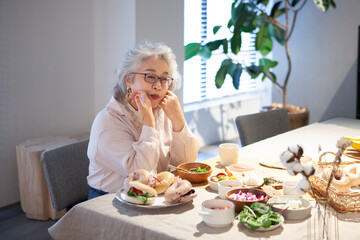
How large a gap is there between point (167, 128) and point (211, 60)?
10.8ft

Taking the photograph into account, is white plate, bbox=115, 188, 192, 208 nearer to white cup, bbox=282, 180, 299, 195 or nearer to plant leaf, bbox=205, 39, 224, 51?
white cup, bbox=282, 180, 299, 195

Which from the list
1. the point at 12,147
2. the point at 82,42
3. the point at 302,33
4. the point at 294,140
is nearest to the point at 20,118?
the point at 12,147

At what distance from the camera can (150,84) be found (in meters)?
2.13

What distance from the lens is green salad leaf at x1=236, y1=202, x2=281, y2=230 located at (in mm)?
1349

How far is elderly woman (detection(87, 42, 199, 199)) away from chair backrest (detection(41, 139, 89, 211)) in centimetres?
7

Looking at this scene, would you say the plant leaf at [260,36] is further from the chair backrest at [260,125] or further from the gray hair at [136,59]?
the gray hair at [136,59]

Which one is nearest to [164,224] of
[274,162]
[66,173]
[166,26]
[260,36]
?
[66,173]

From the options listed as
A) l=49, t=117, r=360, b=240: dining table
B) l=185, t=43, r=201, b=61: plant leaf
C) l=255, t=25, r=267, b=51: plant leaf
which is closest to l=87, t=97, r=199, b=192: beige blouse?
l=49, t=117, r=360, b=240: dining table

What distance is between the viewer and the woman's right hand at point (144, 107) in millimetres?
2021

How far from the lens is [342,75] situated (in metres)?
5.70

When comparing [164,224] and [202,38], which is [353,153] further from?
[202,38]

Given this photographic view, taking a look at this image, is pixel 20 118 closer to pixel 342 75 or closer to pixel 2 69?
pixel 2 69

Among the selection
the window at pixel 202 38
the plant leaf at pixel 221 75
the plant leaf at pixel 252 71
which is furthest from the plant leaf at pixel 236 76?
the window at pixel 202 38

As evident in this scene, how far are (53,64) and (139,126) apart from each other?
1740mm
